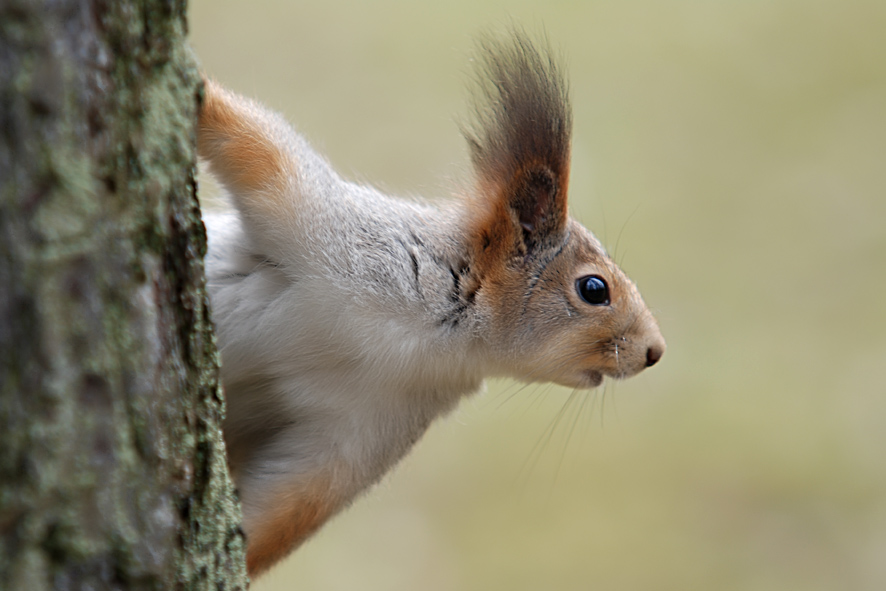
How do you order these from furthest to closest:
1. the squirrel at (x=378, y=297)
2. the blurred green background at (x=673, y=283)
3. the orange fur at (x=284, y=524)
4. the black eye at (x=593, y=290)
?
the blurred green background at (x=673, y=283) < the black eye at (x=593, y=290) < the orange fur at (x=284, y=524) < the squirrel at (x=378, y=297)

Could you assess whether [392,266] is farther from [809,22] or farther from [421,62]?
[809,22]

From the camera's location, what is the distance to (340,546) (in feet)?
15.9

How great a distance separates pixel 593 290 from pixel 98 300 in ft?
5.35

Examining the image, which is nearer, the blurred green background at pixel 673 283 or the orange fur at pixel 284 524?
the orange fur at pixel 284 524

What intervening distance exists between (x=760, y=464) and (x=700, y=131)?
239 centimetres

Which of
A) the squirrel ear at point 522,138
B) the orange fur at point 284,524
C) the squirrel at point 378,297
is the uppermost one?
the squirrel ear at point 522,138

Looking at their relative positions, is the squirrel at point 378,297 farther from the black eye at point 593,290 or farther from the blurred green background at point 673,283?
the blurred green background at point 673,283

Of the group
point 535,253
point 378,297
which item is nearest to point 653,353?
point 535,253

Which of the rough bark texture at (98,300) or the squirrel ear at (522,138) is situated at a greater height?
the squirrel ear at (522,138)

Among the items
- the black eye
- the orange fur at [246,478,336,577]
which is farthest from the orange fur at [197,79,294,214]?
the black eye

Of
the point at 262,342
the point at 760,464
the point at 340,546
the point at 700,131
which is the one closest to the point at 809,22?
the point at 700,131

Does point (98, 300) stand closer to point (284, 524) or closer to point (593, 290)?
point (284, 524)

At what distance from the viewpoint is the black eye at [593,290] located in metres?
2.41

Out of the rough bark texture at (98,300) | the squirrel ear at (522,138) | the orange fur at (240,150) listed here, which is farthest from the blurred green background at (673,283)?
the rough bark texture at (98,300)
